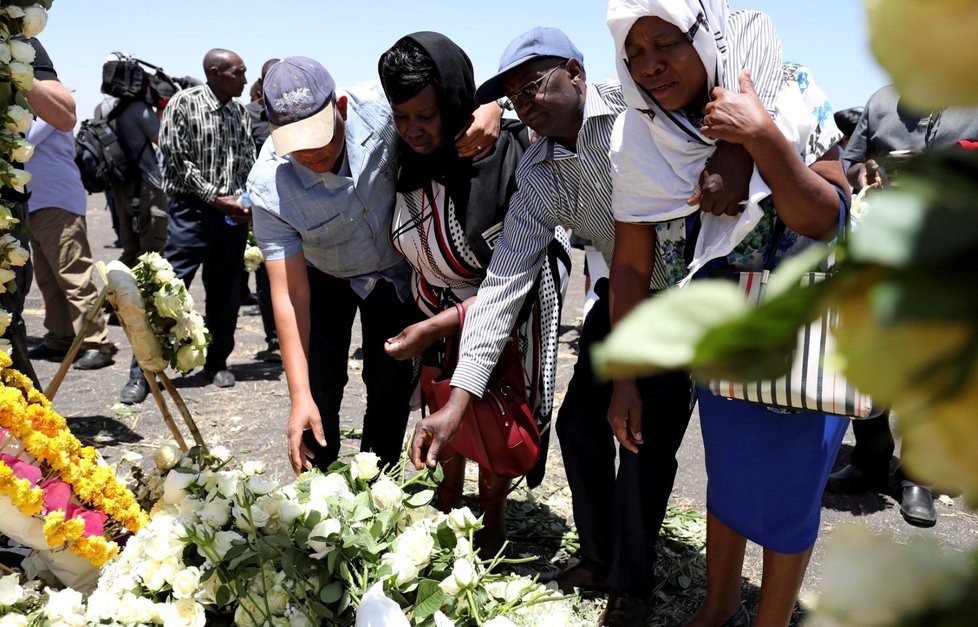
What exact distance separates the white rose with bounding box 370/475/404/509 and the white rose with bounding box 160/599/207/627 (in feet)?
1.44

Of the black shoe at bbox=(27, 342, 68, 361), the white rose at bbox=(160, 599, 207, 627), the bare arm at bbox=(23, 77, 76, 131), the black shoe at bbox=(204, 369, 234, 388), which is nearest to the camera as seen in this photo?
the white rose at bbox=(160, 599, 207, 627)

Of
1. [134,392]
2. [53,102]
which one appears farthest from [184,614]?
[134,392]

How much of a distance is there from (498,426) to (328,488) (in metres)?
0.68

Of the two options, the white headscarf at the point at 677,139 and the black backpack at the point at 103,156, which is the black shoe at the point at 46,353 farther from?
the white headscarf at the point at 677,139

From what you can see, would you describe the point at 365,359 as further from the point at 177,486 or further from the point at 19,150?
the point at 19,150

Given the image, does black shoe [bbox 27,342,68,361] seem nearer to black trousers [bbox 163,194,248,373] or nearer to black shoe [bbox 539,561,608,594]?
black trousers [bbox 163,194,248,373]

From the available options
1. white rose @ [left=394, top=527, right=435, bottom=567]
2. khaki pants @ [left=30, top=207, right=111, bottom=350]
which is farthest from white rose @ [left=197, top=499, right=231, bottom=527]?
khaki pants @ [left=30, top=207, right=111, bottom=350]

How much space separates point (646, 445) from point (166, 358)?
1323 mm

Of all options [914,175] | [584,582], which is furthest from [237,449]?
[914,175]

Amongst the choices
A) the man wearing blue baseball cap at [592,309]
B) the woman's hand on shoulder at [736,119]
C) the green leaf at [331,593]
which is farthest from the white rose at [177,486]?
the woman's hand on shoulder at [736,119]

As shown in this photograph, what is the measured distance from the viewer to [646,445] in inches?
90.8

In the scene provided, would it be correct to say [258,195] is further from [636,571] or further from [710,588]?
[710,588]

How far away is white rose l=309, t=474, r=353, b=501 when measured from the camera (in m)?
1.85

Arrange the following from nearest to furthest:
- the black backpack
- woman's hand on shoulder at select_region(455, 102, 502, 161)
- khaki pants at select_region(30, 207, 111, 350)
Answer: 1. woman's hand on shoulder at select_region(455, 102, 502, 161)
2. khaki pants at select_region(30, 207, 111, 350)
3. the black backpack
